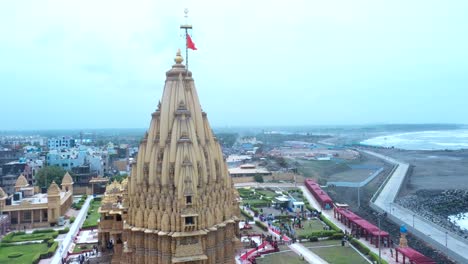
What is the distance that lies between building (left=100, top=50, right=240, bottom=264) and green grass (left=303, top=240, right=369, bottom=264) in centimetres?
2040

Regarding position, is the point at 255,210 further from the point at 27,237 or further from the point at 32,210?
the point at 32,210

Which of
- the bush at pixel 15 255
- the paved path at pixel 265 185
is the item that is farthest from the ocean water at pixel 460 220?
the bush at pixel 15 255

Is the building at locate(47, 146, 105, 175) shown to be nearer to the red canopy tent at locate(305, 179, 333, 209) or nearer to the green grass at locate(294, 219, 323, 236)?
the red canopy tent at locate(305, 179, 333, 209)

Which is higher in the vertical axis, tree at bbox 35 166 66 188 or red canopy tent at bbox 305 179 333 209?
tree at bbox 35 166 66 188

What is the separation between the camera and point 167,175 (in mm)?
17844

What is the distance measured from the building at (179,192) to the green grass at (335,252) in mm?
20399

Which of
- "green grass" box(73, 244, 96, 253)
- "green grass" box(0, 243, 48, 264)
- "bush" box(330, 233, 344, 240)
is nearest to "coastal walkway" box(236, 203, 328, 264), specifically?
"bush" box(330, 233, 344, 240)

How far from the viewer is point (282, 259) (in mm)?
36844

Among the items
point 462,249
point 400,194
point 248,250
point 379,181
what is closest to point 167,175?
point 248,250

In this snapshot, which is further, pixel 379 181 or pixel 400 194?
pixel 379 181

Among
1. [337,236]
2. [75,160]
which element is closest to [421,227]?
[337,236]

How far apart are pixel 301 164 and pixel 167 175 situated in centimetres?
9177

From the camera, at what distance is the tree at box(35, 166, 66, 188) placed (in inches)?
2844

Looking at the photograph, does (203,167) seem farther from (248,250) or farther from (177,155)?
(248,250)
